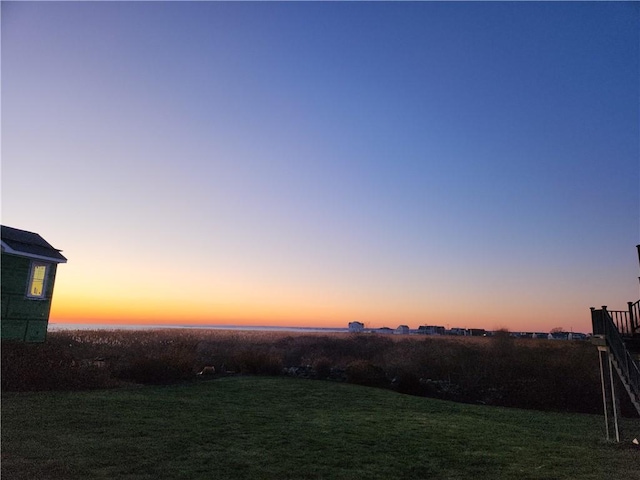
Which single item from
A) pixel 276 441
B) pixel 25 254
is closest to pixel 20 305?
pixel 25 254

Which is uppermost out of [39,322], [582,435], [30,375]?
[39,322]

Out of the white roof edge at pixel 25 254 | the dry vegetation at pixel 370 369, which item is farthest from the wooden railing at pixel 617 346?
the white roof edge at pixel 25 254

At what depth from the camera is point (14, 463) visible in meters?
6.88

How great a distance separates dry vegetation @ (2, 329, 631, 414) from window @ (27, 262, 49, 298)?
1.96 m

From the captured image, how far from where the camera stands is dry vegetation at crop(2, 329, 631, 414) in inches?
610

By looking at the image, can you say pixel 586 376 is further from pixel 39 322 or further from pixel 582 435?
pixel 39 322

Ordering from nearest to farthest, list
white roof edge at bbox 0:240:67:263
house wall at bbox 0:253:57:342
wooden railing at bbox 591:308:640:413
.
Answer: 1. wooden railing at bbox 591:308:640:413
2. white roof edge at bbox 0:240:67:263
3. house wall at bbox 0:253:57:342

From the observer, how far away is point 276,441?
388 inches

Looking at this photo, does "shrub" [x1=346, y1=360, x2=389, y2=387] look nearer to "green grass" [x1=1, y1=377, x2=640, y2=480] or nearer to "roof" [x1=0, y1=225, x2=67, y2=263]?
"green grass" [x1=1, y1=377, x2=640, y2=480]

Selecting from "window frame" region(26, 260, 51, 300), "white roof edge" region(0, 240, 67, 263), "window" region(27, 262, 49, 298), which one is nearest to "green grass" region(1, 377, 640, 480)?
"window frame" region(26, 260, 51, 300)

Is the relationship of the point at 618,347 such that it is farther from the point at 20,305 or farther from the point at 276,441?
the point at 20,305

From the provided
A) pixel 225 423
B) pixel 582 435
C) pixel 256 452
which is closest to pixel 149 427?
pixel 225 423

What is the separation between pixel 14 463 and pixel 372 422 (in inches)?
364

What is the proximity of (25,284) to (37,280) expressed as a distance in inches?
20.0
